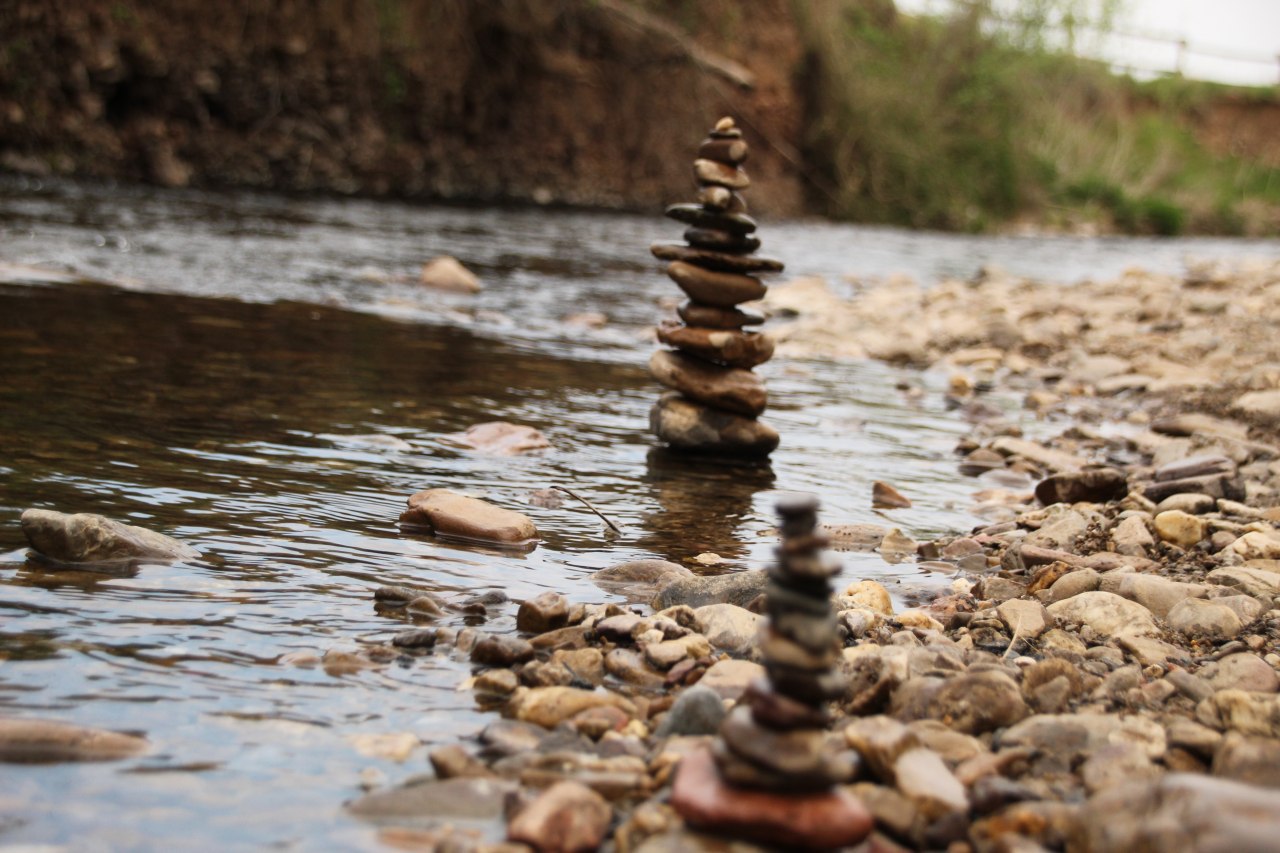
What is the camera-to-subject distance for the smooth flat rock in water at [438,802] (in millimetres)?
1954

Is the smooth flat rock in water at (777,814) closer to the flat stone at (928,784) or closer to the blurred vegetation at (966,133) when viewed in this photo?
the flat stone at (928,784)

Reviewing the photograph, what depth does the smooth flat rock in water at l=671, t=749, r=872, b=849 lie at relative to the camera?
179cm

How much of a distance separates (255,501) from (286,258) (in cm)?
644

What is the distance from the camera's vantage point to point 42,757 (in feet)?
6.59

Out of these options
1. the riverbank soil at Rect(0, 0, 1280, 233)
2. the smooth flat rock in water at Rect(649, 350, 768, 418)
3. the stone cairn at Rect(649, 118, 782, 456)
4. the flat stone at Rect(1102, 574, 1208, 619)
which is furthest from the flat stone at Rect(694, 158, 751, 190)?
the riverbank soil at Rect(0, 0, 1280, 233)

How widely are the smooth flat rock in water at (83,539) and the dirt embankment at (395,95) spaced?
11.4 m

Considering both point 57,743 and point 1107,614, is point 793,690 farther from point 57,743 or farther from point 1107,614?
point 1107,614

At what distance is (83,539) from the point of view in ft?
9.59

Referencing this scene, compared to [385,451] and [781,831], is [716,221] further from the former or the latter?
[781,831]

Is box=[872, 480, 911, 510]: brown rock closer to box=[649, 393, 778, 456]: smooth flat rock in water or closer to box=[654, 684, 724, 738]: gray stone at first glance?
box=[649, 393, 778, 456]: smooth flat rock in water

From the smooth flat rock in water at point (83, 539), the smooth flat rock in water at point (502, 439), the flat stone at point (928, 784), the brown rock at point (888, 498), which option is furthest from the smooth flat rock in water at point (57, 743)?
the brown rock at point (888, 498)

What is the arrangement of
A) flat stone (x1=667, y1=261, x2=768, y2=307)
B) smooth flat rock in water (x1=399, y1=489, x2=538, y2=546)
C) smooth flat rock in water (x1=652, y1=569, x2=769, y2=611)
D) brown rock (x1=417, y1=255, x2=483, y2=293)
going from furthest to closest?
brown rock (x1=417, y1=255, x2=483, y2=293), flat stone (x1=667, y1=261, x2=768, y2=307), smooth flat rock in water (x1=399, y1=489, x2=538, y2=546), smooth flat rock in water (x1=652, y1=569, x2=769, y2=611)

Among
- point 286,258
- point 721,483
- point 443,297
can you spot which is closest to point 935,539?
point 721,483

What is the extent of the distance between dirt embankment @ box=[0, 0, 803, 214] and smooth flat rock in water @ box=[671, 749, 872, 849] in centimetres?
1313
